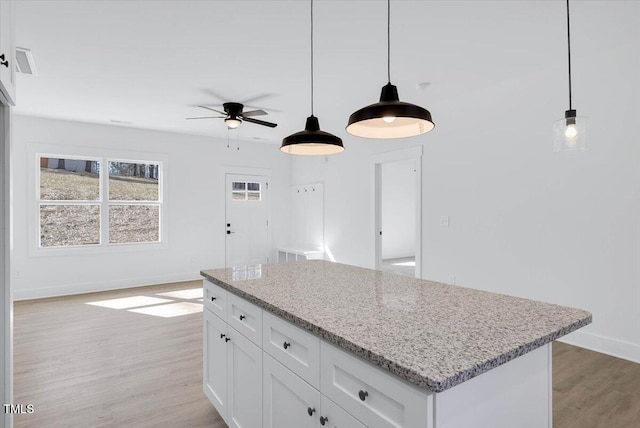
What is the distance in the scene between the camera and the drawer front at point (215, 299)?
1.99 m

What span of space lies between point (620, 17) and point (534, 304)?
2.35m

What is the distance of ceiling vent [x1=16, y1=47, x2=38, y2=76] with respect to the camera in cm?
295

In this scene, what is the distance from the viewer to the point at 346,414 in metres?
1.10

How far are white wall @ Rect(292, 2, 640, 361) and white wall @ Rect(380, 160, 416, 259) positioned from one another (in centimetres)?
369

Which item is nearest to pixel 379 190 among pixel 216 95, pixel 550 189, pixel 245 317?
pixel 550 189

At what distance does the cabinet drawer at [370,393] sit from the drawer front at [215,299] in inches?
37.6

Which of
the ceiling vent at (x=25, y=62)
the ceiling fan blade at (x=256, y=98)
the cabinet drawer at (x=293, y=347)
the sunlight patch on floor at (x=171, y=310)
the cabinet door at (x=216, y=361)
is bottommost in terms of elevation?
the sunlight patch on floor at (x=171, y=310)

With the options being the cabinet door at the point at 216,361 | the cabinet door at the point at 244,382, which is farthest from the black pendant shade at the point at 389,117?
the cabinet door at the point at 216,361

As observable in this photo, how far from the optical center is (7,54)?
1.40 metres

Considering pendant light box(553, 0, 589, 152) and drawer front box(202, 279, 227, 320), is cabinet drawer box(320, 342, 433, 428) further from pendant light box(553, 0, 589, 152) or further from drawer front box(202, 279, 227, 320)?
pendant light box(553, 0, 589, 152)

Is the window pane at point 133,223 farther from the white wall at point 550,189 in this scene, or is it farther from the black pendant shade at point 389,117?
the black pendant shade at point 389,117

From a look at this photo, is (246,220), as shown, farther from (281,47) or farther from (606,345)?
(606,345)

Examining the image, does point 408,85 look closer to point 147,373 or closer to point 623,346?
point 623,346

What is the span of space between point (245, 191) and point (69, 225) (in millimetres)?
2899
